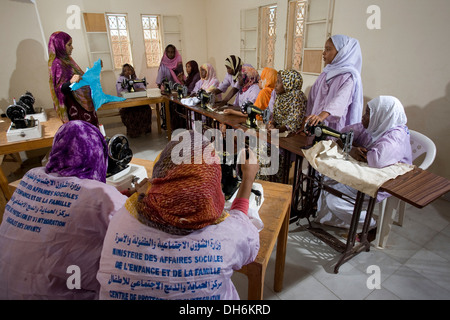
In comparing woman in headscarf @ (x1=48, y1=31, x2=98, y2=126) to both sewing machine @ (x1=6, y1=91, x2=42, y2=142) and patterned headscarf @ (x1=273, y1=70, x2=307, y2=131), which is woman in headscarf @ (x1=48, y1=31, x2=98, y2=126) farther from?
patterned headscarf @ (x1=273, y1=70, x2=307, y2=131)

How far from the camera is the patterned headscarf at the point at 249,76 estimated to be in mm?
3533

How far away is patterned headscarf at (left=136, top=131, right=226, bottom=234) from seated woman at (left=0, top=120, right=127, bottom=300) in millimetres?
314

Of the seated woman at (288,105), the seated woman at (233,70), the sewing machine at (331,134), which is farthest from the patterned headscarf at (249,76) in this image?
the sewing machine at (331,134)

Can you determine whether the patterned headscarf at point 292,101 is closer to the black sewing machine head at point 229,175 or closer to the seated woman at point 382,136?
the seated woman at point 382,136

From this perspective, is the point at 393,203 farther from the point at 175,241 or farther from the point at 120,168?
the point at 120,168

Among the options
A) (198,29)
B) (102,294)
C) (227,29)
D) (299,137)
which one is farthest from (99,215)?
(198,29)

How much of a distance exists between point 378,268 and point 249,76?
2.63m

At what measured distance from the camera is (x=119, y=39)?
5.52 meters

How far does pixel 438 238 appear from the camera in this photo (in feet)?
7.50

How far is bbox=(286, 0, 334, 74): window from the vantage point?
3668mm

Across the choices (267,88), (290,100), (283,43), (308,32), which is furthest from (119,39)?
(290,100)

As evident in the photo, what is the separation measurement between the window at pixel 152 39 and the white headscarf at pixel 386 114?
5.29 m

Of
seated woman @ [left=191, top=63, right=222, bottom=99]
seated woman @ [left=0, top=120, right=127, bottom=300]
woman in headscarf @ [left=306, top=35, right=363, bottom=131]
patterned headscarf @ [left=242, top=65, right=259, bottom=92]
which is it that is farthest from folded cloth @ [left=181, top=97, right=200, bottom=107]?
seated woman @ [left=0, top=120, right=127, bottom=300]

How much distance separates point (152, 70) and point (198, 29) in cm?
149
